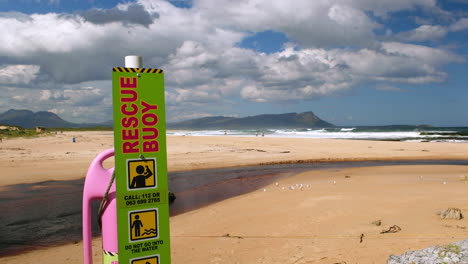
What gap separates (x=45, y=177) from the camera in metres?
14.3

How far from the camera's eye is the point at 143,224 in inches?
105

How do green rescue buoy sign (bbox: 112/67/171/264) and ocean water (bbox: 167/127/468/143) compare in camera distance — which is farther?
ocean water (bbox: 167/127/468/143)

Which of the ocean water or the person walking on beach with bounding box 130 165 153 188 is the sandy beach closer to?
the person walking on beach with bounding box 130 165 153 188

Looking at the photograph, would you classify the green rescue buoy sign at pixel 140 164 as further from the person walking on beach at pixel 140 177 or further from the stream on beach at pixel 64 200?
the stream on beach at pixel 64 200

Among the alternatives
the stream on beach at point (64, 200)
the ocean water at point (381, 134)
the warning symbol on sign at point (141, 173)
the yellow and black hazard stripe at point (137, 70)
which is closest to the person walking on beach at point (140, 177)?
the warning symbol on sign at point (141, 173)

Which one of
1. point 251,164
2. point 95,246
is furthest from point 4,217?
point 251,164

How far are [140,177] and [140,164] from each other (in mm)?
106

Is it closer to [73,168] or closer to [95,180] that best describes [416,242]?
[95,180]

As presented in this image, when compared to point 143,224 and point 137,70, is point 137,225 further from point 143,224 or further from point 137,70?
point 137,70

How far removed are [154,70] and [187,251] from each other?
164 inches

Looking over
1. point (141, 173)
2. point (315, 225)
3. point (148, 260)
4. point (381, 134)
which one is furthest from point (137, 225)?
point (381, 134)

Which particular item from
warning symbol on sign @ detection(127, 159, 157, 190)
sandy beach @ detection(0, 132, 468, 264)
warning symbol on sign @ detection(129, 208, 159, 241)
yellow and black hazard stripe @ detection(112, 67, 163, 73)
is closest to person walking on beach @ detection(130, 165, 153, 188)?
warning symbol on sign @ detection(127, 159, 157, 190)

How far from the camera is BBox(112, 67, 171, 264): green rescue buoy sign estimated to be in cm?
255

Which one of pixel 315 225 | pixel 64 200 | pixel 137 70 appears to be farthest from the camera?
pixel 64 200
